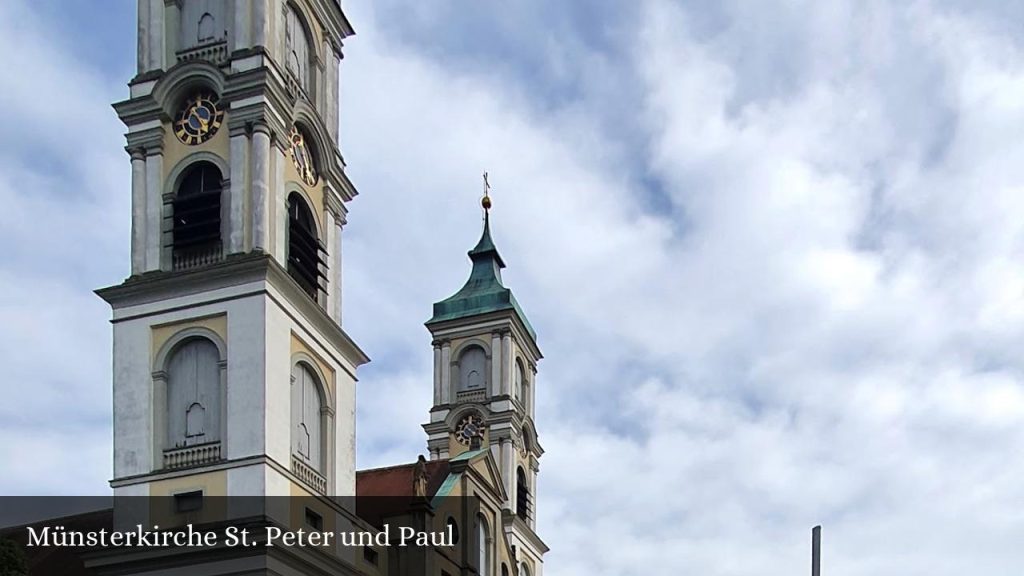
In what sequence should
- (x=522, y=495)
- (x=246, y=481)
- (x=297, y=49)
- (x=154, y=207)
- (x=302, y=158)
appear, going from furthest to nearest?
1. (x=522, y=495)
2. (x=297, y=49)
3. (x=302, y=158)
4. (x=154, y=207)
5. (x=246, y=481)

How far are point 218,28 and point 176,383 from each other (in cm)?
912

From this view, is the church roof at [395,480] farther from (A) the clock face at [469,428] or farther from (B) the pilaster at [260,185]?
(A) the clock face at [469,428]

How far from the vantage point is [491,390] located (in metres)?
64.9

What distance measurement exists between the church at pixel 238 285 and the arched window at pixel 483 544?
4786mm

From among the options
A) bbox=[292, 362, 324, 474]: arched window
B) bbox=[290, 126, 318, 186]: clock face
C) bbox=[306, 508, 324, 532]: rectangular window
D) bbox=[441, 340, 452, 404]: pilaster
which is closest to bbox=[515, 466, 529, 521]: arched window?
bbox=[441, 340, 452, 404]: pilaster

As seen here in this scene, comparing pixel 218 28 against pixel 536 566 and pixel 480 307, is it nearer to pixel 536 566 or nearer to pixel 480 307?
pixel 480 307

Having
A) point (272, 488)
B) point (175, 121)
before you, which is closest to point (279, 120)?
point (175, 121)

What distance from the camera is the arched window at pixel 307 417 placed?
130ft

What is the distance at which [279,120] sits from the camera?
40.2 metres

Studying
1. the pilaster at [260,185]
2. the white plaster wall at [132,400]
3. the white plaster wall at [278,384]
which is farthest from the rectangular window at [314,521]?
the pilaster at [260,185]

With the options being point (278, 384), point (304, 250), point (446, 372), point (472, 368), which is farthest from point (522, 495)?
point (278, 384)

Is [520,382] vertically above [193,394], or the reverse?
[520,382]

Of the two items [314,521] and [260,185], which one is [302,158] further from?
[314,521]

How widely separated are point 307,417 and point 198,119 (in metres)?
7.82
